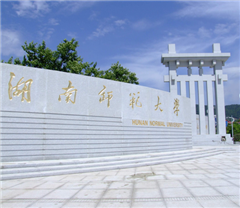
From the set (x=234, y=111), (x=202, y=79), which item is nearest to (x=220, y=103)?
(x=202, y=79)

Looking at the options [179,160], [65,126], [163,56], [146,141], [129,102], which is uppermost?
[163,56]

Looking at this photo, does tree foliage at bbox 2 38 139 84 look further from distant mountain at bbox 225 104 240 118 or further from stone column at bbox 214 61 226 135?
distant mountain at bbox 225 104 240 118

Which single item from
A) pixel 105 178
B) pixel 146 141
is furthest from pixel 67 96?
pixel 146 141

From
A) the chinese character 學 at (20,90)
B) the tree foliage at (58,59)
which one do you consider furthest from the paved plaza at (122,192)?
the tree foliage at (58,59)

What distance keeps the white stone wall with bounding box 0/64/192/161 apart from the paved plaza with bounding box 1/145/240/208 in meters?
2.03

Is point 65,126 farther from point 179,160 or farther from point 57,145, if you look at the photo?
point 179,160

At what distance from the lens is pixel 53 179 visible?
656 centimetres

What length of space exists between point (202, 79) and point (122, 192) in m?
20.7

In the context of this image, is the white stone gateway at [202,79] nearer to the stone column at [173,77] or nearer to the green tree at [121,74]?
the stone column at [173,77]

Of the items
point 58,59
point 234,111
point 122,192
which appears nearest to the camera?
point 122,192

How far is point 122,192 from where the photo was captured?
4.97m

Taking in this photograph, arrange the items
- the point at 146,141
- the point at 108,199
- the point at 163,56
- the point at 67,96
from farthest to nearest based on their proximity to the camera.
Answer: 1. the point at 163,56
2. the point at 146,141
3. the point at 67,96
4. the point at 108,199

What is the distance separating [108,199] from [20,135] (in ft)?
16.5

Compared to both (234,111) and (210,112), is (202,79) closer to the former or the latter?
(210,112)
